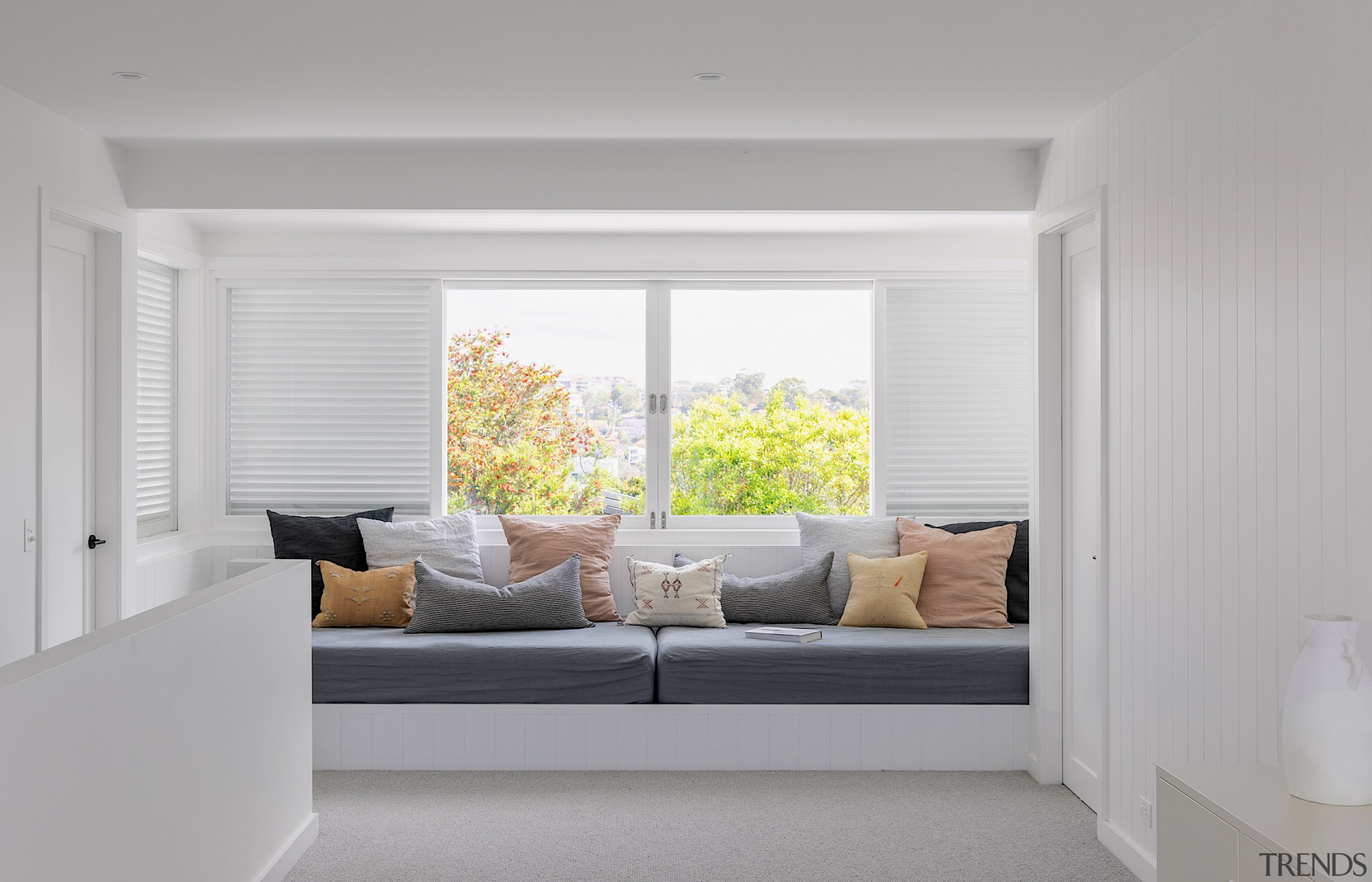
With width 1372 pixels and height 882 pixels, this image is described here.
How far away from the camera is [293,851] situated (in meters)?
3.09

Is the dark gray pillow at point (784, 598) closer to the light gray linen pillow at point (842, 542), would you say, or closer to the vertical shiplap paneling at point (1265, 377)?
the light gray linen pillow at point (842, 542)

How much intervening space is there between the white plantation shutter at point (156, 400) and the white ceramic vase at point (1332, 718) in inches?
179

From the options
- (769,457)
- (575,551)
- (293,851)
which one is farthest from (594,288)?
(293,851)

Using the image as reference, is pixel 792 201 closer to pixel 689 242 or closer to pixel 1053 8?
pixel 689 242

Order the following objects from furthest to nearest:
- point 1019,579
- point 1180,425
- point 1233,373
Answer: point 1019,579 < point 1180,425 < point 1233,373

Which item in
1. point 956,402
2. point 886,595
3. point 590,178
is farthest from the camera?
point 956,402

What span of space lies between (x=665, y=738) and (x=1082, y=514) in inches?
71.9

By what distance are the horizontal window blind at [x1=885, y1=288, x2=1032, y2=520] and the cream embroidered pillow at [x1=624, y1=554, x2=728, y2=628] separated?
119 cm

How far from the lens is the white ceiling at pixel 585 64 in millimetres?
2605

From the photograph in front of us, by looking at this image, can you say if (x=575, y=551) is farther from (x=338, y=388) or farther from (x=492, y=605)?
(x=338, y=388)

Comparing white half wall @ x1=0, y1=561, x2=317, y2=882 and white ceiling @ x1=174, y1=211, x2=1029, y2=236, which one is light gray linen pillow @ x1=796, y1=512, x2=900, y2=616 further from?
white half wall @ x1=0, y1=561, x2=317, y2=882

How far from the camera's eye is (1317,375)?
222 cm

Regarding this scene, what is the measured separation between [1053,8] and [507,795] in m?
3.15

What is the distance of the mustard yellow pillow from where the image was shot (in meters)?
4.48
